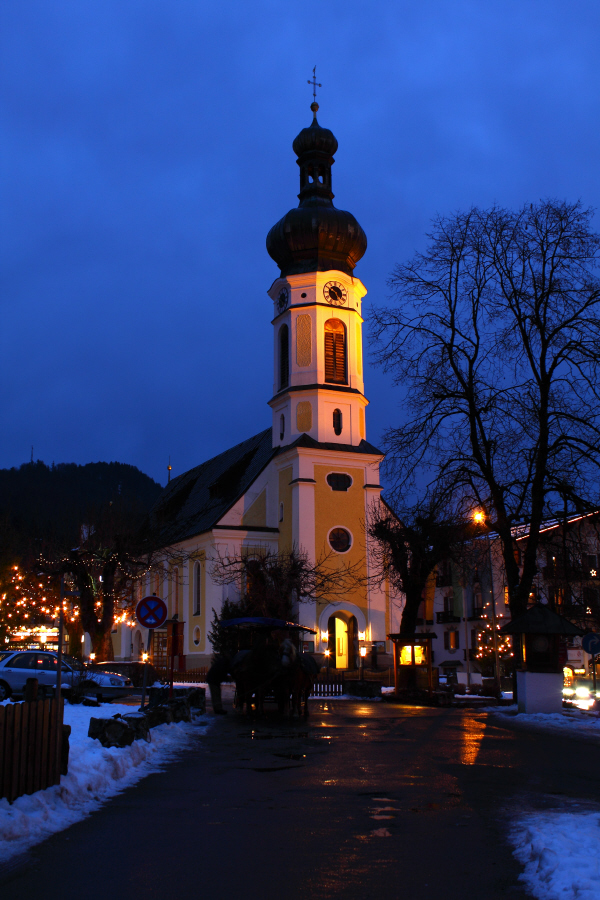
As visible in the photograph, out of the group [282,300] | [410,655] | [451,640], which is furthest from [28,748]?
[451,640]

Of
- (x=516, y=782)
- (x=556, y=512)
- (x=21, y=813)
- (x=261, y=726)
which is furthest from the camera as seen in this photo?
(x=556, y=512)

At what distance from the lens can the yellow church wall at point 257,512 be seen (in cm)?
4791

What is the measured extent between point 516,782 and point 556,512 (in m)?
14.2

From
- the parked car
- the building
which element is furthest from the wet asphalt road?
the building

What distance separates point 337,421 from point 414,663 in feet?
65.5

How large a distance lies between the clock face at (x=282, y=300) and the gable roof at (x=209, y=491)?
762 centimetres

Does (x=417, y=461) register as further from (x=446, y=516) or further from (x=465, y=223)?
(x=465, y=223)

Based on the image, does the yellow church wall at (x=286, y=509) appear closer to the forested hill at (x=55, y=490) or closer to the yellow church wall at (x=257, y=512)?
the yellow church wall at (x=257, y=512)

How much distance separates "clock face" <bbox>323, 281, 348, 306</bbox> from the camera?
157ft

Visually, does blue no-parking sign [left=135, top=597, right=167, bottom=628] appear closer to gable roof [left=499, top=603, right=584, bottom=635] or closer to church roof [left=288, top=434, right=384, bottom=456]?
gable roof [left=499, top=603, right=584, bottom=635]

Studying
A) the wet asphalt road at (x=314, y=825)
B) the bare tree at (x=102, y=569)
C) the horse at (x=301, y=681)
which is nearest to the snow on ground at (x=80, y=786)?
the wet asphalt road at (x=314, y=825)

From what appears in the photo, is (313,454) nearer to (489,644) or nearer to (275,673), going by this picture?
(489,644)

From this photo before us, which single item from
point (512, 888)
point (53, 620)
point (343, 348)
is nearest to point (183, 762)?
point (512, 888)

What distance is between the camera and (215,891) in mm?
5832
